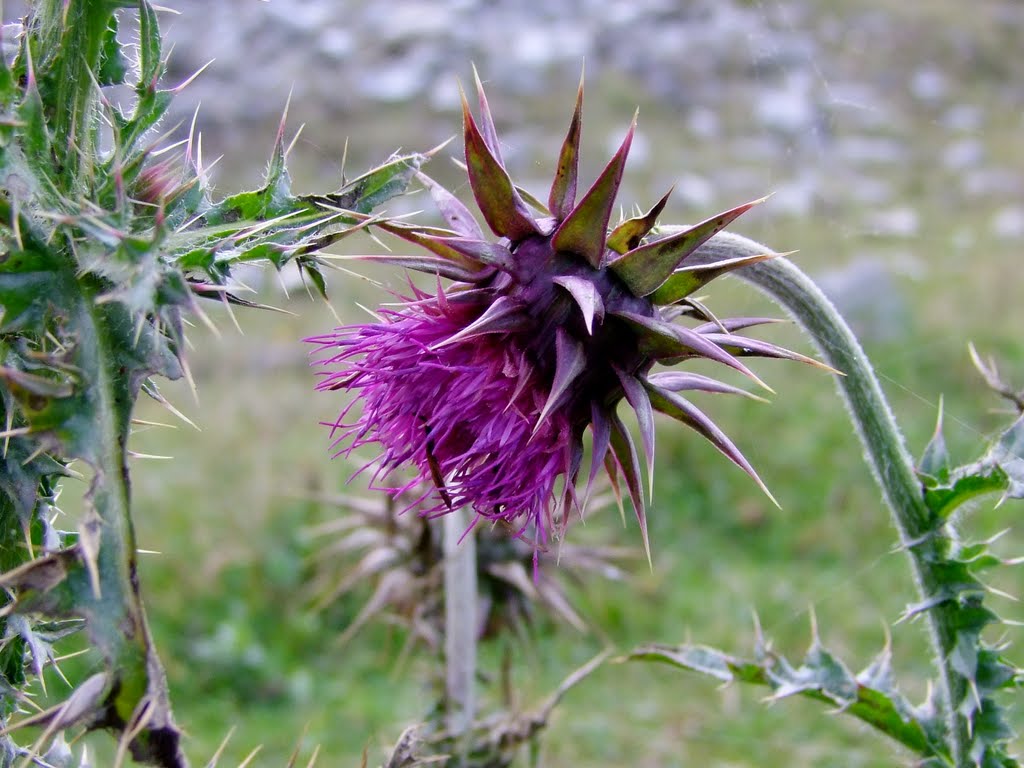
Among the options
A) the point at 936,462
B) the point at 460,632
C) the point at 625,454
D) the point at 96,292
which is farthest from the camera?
the point at 460,632

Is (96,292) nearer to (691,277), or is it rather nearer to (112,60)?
(112,60)

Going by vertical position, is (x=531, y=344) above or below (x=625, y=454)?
above

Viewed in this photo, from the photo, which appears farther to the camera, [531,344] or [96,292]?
[531,344]

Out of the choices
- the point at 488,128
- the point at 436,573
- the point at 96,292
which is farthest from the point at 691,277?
the point at 436,573

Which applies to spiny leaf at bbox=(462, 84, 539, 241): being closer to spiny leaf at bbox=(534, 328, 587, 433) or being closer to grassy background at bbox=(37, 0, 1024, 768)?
spiny leaf at bbox=(534, 328, 587, 433)

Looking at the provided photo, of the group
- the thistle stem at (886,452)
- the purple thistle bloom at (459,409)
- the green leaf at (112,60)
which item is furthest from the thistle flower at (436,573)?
the green leaf at (112,60)

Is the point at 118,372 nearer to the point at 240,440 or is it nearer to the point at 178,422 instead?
the point at 240,440

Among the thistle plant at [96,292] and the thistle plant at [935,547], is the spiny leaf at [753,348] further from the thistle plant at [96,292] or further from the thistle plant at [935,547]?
the thistle plant at [96,292]

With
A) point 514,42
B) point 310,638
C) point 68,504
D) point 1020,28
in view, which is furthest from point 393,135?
point 1020,28
